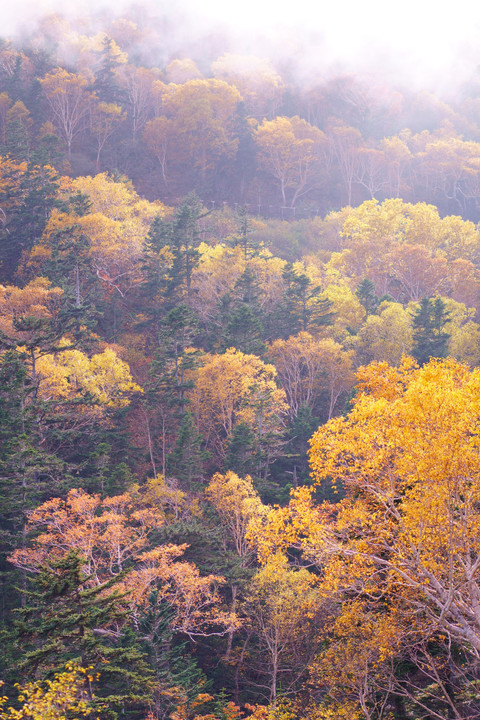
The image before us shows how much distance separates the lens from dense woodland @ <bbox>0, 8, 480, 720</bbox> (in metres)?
13.5

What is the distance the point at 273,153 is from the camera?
76.4 metres

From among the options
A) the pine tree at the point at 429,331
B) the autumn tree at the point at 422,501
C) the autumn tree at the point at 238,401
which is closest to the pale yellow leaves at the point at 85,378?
the autumn tree at the point at 238,401

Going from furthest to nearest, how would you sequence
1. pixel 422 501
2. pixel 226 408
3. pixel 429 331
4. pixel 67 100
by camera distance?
1. pixel 67 100
2. pixel 429 331
3. pixel 226 408
4. pixel 422 501

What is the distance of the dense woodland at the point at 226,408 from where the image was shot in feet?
44.2

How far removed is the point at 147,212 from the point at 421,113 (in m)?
64.3

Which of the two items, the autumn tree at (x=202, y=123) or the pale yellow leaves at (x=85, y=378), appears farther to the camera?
the autumn tree at (x=202, y=123)

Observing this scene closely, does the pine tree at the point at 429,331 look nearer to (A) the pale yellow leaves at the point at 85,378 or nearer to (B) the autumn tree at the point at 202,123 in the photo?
(A) the pale yellow leaves at the point at 85,378

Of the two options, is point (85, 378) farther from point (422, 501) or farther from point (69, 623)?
point (422, 501)

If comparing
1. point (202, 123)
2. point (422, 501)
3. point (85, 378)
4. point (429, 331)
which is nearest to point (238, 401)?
point (85, 378)

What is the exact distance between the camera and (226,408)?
120 feet

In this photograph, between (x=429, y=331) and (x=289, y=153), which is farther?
(x=289, y=153)

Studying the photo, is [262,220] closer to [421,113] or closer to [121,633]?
[421,113]

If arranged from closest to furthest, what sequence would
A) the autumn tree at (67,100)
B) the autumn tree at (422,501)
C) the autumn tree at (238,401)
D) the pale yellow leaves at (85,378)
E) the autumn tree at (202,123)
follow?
the autumn tree at (422,501), the pale yellow leaves at (85,378), the autumn tree at (238,401), the autumn tree at (67,100), the autumn tree at (202,123)

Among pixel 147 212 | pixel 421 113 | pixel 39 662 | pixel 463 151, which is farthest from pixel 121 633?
pixel 421 113
